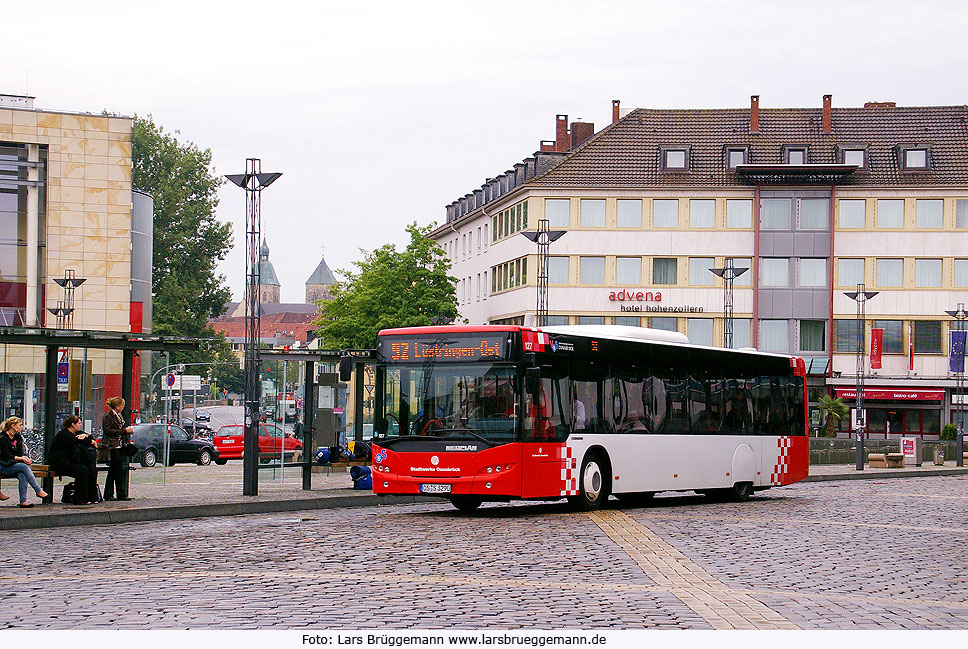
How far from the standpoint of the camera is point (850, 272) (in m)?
75.8

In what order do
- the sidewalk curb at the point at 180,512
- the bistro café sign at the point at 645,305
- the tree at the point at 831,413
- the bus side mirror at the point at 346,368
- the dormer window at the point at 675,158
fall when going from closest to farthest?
the sidewalk curb at the point at 180,512
the bus side mirror at the point at 346,368
the tree at the point at 831,413
the bistro café sign at the point at 645,305
the dormer window at the point at 675,158

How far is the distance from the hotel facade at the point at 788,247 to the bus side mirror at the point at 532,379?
52.9m

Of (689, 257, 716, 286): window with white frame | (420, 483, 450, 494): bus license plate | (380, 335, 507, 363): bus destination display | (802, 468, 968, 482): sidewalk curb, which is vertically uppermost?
(689, 257, 716, 286): window with white frame

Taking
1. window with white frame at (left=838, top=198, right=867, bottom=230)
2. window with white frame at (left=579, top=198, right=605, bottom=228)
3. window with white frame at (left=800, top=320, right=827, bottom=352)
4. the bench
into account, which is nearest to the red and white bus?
the bench

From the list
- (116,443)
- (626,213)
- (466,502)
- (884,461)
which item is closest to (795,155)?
(626,213)

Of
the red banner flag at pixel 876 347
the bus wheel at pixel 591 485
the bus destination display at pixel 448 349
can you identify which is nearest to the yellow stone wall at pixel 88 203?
the red banner flag at pixel 876 347

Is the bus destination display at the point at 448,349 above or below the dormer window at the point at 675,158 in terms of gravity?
below

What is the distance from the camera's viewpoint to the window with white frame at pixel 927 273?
7531 centimetres

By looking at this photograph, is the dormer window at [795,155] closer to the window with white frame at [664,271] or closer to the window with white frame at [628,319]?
the window with white frame at [664,271]

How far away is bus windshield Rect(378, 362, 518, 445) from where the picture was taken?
71.8 feet

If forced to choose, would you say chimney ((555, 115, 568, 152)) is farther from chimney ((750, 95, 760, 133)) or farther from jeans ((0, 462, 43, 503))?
jeans ((0, 462, 43, 503))

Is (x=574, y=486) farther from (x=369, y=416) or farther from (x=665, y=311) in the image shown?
(x=665, y=311)

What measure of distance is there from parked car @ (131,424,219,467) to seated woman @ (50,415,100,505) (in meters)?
22.2
